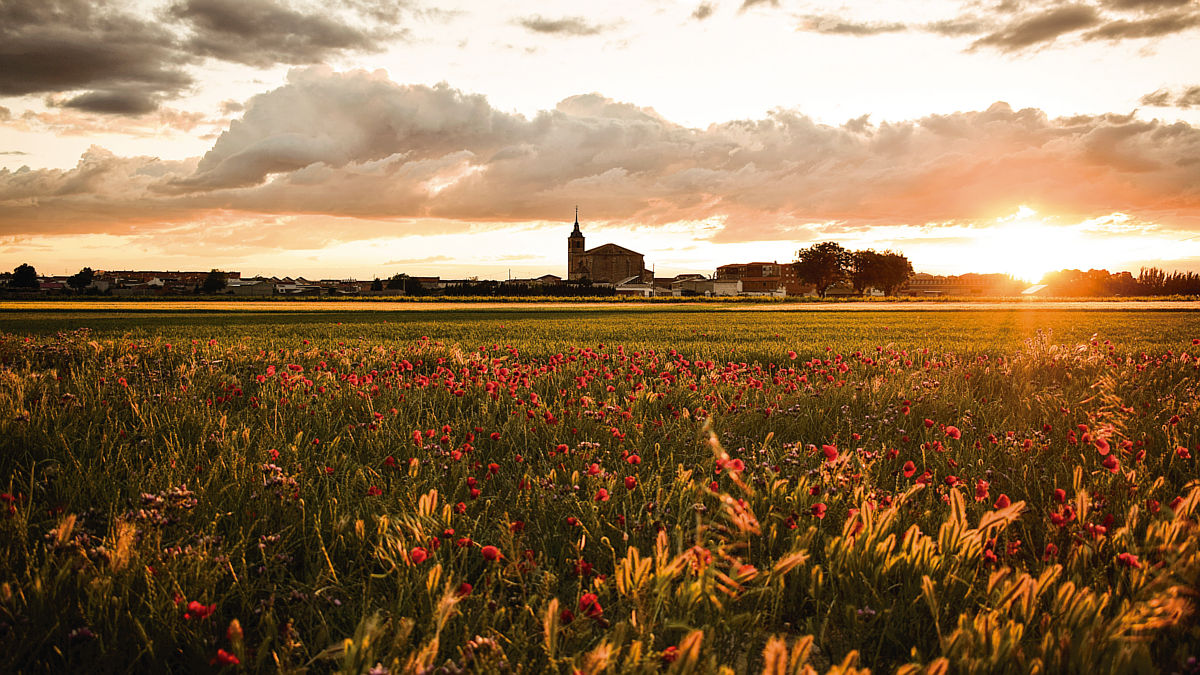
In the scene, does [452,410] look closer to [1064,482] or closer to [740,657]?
[740,657]

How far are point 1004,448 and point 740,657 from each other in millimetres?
3196

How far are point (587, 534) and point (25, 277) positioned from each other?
131509 mm

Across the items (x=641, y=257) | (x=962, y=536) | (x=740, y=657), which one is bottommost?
(x=740, y=657)

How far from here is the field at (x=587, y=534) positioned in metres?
1.99

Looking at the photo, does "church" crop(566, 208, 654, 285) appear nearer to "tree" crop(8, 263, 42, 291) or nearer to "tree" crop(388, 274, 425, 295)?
"tree" crop(388, 274, 425, 295)

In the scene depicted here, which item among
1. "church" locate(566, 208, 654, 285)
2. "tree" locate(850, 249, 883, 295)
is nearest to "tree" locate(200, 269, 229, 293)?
"church" locate(566, 208, 654, 285)

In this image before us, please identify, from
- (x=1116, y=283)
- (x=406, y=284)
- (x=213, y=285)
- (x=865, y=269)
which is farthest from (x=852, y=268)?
(x=213, y=285)

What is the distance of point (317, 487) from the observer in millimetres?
3631

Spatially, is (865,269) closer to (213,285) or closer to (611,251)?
(611,251)

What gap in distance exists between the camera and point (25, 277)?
99688 mm

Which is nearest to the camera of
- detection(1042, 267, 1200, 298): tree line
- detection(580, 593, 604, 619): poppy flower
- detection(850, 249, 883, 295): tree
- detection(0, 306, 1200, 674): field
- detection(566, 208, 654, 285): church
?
detection(580, 593, 604, 619): poppy flower

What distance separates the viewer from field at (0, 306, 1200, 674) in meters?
1.99

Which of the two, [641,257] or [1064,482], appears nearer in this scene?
[1064,482]

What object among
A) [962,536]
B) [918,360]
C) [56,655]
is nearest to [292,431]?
[56,655]
